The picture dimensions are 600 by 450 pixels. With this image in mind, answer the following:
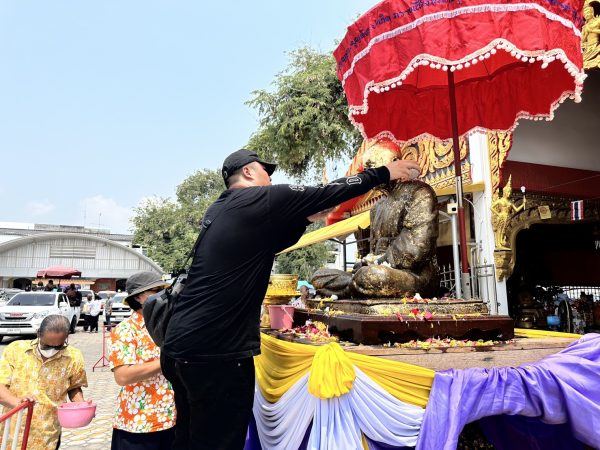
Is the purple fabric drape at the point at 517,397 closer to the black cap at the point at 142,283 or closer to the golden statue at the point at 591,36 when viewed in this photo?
the black cap at the point at 142,283

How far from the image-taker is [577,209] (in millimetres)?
8250

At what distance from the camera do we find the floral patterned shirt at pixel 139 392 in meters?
2.54

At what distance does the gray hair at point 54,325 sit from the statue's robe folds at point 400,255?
1946mm

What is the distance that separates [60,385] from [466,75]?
4.29 meters

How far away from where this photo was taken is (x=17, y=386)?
2.89m

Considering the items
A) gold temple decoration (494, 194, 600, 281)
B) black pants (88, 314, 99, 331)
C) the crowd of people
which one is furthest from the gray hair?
black pants (88, 314, 99, 331)

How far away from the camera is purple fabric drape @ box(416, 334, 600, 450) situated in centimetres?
217

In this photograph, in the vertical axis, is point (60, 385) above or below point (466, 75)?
below

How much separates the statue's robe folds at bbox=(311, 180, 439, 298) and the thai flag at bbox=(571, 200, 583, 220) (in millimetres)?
5985

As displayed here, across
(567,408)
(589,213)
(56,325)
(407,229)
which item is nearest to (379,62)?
(407,229)

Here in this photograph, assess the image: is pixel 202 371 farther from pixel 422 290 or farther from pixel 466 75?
pixel 466 75

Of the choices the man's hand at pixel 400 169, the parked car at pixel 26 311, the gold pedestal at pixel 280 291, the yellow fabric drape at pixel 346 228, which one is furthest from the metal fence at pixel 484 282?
the parked car at pixel 26 311

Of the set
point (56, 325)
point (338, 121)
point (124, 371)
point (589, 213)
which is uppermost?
point (338, 121)

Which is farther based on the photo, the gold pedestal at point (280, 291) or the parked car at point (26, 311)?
the parked car at point (26, 311)
